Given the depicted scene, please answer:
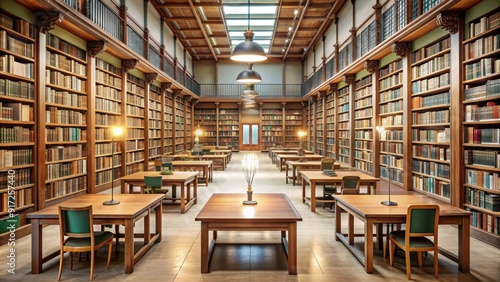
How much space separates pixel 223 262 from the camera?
132 inches

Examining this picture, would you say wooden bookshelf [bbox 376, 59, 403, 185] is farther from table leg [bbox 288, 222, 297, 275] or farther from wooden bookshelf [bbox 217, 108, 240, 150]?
wooden bookshelf [bbox 217, 108, 240, 150]

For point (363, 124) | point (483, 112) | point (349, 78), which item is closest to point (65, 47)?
point (483, 112)

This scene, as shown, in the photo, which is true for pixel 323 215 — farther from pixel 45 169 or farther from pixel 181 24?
pixel 181 24

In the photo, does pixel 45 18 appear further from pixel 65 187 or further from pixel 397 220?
pixel 397 220

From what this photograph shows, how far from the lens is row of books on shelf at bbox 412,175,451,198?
5325 mm

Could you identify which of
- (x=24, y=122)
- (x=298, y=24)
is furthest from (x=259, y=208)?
(x=298, y=24)

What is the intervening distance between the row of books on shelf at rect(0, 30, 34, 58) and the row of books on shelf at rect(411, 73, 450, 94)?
6.19m

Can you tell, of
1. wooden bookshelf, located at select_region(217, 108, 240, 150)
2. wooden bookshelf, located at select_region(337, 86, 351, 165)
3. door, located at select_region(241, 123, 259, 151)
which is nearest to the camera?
wooden bookshelf, located at select_region(337, 86, 351, 165)

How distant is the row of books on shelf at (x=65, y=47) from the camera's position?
→ 5.43 meters

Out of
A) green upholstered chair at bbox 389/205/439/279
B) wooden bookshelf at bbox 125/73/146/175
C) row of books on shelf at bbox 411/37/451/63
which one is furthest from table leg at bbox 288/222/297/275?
wooden bookshelf at bbox 125/73/146/175

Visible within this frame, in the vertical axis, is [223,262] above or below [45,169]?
below

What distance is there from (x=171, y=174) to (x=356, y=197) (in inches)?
127

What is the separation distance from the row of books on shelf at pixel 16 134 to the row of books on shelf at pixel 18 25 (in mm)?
1282

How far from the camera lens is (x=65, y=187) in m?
5.71
